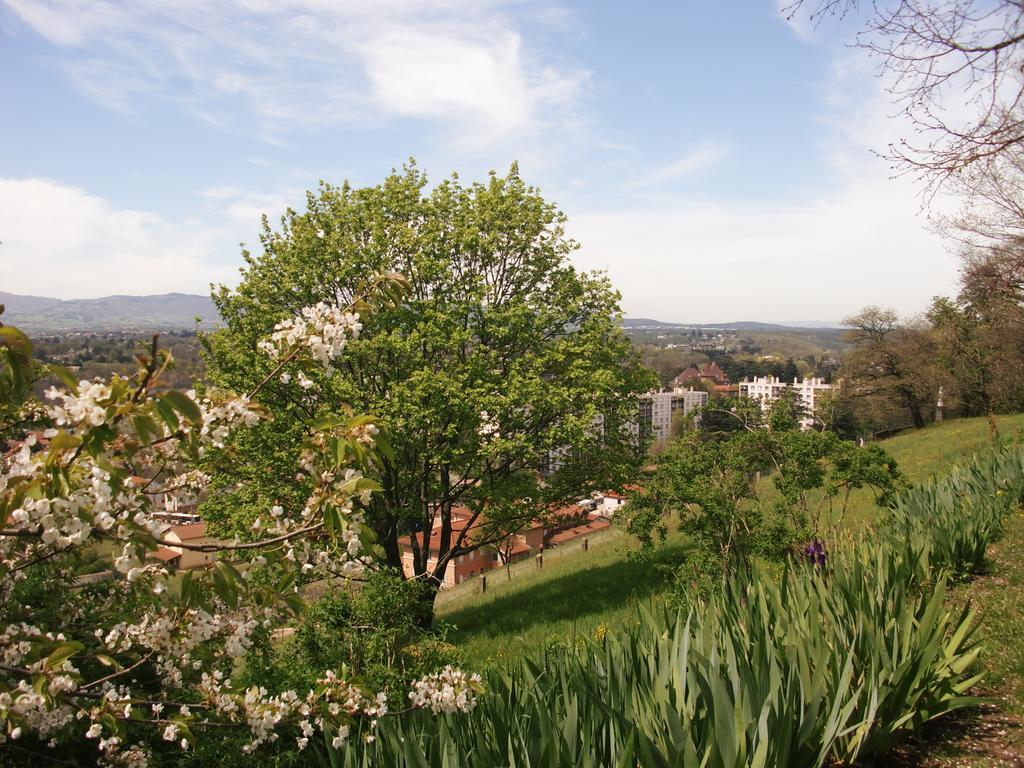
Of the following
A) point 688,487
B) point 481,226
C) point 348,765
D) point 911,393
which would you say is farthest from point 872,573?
point 911,393

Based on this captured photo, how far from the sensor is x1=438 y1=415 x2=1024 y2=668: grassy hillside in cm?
968

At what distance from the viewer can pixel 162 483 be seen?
3.45 m

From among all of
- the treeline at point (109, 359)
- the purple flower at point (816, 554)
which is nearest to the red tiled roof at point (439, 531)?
the treeline at point (109, 359)

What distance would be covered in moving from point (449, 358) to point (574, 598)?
5.43m

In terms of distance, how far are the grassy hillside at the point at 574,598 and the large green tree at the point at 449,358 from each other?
1.55m

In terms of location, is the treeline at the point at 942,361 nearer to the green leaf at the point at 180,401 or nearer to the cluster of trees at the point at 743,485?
the cluster of trees at the point at 743,485

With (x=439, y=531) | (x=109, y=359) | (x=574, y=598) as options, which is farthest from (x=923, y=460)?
(x=109, y=359)

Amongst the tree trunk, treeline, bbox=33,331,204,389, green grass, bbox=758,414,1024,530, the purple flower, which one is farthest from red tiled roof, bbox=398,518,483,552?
the purple flower

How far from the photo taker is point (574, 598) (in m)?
13.0

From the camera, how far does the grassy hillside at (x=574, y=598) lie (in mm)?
9680

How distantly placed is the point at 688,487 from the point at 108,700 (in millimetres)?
6850

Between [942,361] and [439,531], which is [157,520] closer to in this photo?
[439,531]

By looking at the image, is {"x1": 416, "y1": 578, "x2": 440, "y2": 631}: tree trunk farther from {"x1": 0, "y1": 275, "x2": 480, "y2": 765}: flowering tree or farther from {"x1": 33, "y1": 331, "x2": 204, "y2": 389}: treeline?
{"x1": 33, "y1": 331, "x2": 204, "y2": 389}: treeline

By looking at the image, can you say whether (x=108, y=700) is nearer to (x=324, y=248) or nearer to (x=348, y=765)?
(x=348, y=765)
